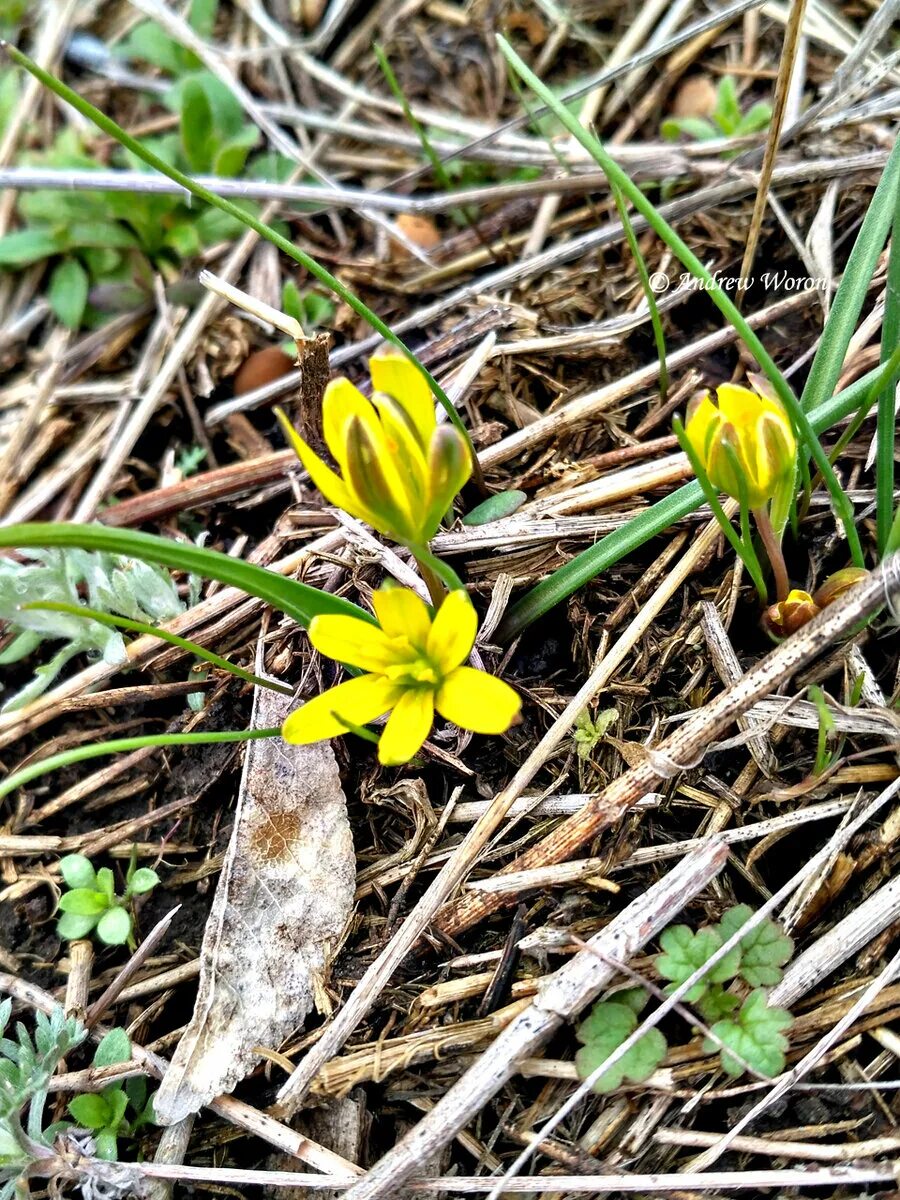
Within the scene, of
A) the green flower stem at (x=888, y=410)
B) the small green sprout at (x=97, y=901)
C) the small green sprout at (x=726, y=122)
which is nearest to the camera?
the green flower stem at (x=888, y=410)

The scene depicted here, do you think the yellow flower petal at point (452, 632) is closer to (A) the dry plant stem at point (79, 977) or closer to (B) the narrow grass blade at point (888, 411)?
(B) the narrow grass blade at point (888, 411)

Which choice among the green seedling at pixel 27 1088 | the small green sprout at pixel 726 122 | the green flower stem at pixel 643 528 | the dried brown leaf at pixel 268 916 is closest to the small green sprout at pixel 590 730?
the green flower stem at pixel 643 528

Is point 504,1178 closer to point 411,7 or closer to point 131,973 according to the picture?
point 131,973

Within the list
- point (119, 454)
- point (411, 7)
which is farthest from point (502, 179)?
point (119, 454)

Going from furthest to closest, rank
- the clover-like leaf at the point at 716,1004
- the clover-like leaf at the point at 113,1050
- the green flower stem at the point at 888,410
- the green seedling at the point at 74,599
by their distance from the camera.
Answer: the green seedling at the point at 74,599 → the clover-like leaf at the point at 113,1050 → the green flower stem at the point at 888,410 → the clover-like leaf at the point at 716,1004

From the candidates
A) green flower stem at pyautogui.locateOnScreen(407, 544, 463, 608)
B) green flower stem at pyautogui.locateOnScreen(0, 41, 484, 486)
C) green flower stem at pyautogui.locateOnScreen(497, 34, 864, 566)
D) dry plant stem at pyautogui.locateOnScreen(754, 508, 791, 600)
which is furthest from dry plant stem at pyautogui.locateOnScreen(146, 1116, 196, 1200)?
green flower stem at pyautogui.locateOnScreen(497, 34, 864, 566)

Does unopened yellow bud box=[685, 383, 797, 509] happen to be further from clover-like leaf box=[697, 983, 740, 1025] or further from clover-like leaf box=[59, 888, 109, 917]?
clover-like leaf box=[59, 888, 109, 917]
